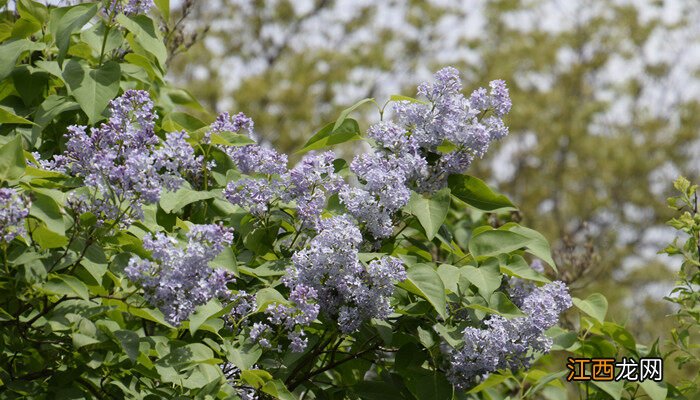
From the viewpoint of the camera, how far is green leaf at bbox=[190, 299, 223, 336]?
2052 mm

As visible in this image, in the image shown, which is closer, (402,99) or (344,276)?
(344,276)

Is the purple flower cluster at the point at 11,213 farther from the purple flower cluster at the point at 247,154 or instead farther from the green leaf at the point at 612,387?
the green leaf at the point at 612,387

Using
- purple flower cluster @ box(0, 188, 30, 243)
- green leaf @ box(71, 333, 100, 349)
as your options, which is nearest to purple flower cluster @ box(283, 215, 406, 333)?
green leaf @ box(71, 333, 100, 349)

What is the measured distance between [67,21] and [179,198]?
1.79ft

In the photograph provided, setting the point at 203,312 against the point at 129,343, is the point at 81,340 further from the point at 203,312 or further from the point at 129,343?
the point at 203,312

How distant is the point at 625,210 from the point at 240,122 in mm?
19315

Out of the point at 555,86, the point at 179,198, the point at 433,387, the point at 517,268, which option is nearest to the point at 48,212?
the point at 179,198

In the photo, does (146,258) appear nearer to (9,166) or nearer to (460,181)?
(9,166)

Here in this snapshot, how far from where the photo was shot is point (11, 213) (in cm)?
190

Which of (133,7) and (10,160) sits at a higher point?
(133,7)

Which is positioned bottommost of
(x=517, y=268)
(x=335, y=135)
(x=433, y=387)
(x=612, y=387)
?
(x=433, y=387)

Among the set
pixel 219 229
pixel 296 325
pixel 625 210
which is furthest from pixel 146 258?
pixel 625 210

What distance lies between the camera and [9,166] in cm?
202

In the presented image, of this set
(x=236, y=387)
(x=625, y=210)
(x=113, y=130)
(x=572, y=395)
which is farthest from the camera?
(x=625, y=210)
